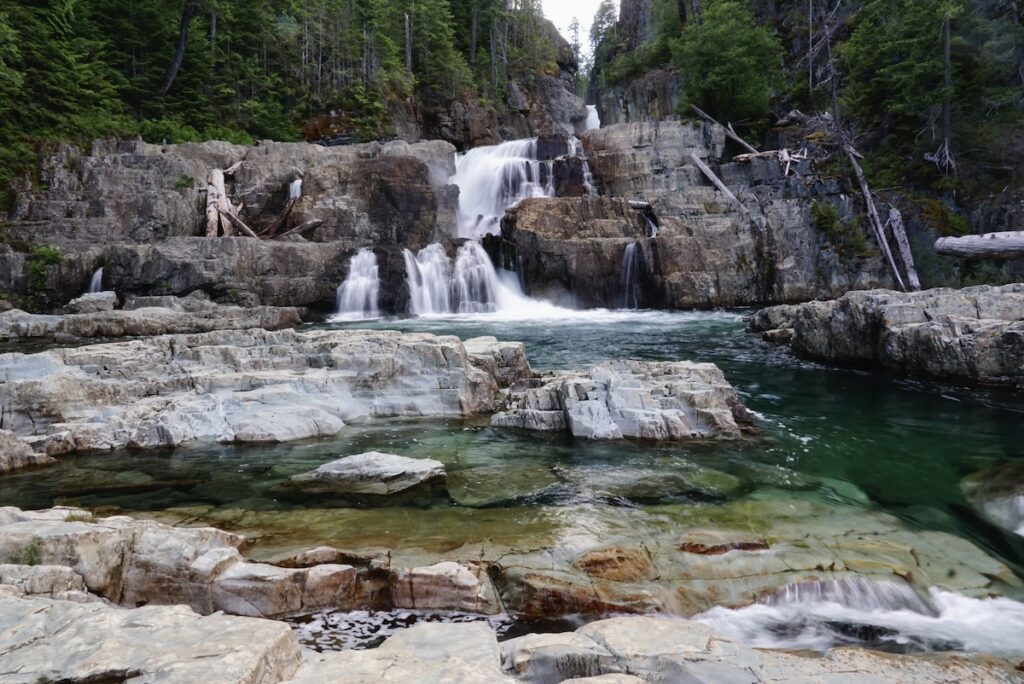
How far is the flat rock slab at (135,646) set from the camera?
2.69 m

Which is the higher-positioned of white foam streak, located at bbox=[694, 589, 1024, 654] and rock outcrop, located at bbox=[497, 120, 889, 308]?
rock outcrop, located at bbox=[497, 120, 889, 308]

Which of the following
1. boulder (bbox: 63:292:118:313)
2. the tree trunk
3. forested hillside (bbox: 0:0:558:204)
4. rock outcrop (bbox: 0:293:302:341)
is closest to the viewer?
rock outcrop (bbox: 0:293:302:341)

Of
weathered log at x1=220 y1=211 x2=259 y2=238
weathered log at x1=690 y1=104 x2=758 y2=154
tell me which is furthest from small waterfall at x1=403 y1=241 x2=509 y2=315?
weathered log at x1=690 y1=104 x2=758 y2=154

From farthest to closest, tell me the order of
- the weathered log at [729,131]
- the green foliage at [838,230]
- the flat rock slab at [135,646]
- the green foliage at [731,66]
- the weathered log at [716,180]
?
the green foliage at [731,66], the weathered log at [729,131], the weathered log at [716,180], the green foliage at [838,230], the flat rock slab at [135,646]

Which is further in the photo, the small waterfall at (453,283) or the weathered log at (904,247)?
the small waterfall at (453,283)

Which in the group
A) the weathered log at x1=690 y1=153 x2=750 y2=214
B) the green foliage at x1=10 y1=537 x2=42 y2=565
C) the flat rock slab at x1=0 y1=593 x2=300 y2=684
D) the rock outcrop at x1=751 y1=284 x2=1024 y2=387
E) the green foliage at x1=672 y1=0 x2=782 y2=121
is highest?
the green foliage at x1=672 y1=0 x2=782 y2=121

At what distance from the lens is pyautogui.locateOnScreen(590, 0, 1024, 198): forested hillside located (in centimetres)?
2361

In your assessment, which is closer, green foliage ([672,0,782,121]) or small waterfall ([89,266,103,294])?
Result: small waterfall ([89,266,103,294])

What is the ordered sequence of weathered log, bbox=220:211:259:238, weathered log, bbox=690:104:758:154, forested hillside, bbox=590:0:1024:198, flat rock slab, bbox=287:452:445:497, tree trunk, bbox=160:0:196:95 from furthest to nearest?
weathered log, bbox=690:104:758:154 < tree trunk, bbox=160:0:196:95 < weathered log, bbox=220:211:259:238 < forested hillside, bbox=590:0:1024:198 < flat rock slab, bbox=287:452:445:497

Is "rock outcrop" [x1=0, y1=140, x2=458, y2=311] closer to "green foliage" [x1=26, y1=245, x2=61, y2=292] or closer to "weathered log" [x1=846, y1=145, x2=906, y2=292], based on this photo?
"green foliage" [x1=26, y1=245, x2=61, y2=292]

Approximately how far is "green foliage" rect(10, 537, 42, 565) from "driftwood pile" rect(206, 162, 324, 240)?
22605 millimetres

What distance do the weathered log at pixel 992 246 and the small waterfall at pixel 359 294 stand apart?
18.8 meters

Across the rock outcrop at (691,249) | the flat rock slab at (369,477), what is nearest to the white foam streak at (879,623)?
the flat rock slab at (369,477)

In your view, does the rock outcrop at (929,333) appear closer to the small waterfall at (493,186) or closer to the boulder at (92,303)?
the small waterfall at (493,186)
